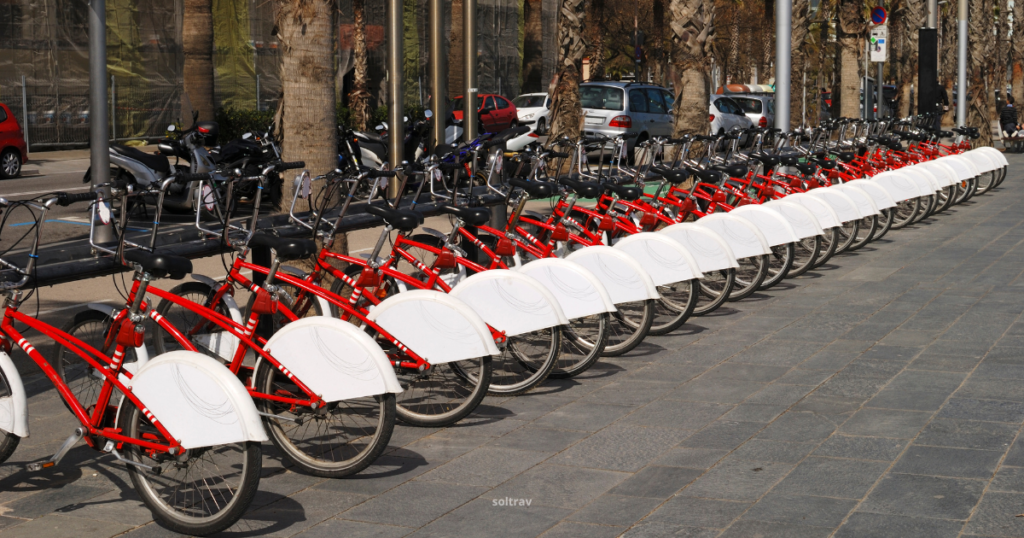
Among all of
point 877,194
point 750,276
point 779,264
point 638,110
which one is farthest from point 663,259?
point 638,110

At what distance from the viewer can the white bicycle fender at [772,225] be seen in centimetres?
889

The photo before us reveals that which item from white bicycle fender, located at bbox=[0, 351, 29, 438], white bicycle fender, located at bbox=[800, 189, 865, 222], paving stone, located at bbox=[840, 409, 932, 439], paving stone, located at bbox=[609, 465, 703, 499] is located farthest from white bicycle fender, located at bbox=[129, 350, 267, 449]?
white bicycle fender, located at bbox=[800, 189, 865, 222]

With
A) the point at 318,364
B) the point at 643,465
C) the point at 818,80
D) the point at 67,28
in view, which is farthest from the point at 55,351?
the point at 818,80

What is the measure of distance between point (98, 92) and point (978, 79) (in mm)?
25681

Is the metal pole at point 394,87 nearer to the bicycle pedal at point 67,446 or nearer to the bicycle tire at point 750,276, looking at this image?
the bicycle tire at point 750,276

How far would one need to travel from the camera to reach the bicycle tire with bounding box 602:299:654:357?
7090mm

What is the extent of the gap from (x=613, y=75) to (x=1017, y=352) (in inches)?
2110

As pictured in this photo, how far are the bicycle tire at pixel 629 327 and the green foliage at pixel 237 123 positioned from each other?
681 inches

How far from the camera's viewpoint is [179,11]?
29.8 meters

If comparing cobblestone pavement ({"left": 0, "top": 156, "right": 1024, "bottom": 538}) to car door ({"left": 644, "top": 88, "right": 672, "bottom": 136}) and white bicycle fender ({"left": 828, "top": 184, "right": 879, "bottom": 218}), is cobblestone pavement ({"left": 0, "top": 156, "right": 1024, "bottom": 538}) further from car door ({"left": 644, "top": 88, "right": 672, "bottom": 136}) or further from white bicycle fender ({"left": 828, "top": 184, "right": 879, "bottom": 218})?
car door ({"left": 644, "top": 88, "right": 672, "bottom": 136})

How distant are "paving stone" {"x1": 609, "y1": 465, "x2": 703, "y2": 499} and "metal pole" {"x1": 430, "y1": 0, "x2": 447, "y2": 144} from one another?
24.1 ft

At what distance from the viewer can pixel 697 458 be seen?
5.13 m

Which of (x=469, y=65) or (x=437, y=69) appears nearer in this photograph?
(x=469, y=65)

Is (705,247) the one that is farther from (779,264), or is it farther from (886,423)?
(886,423)
